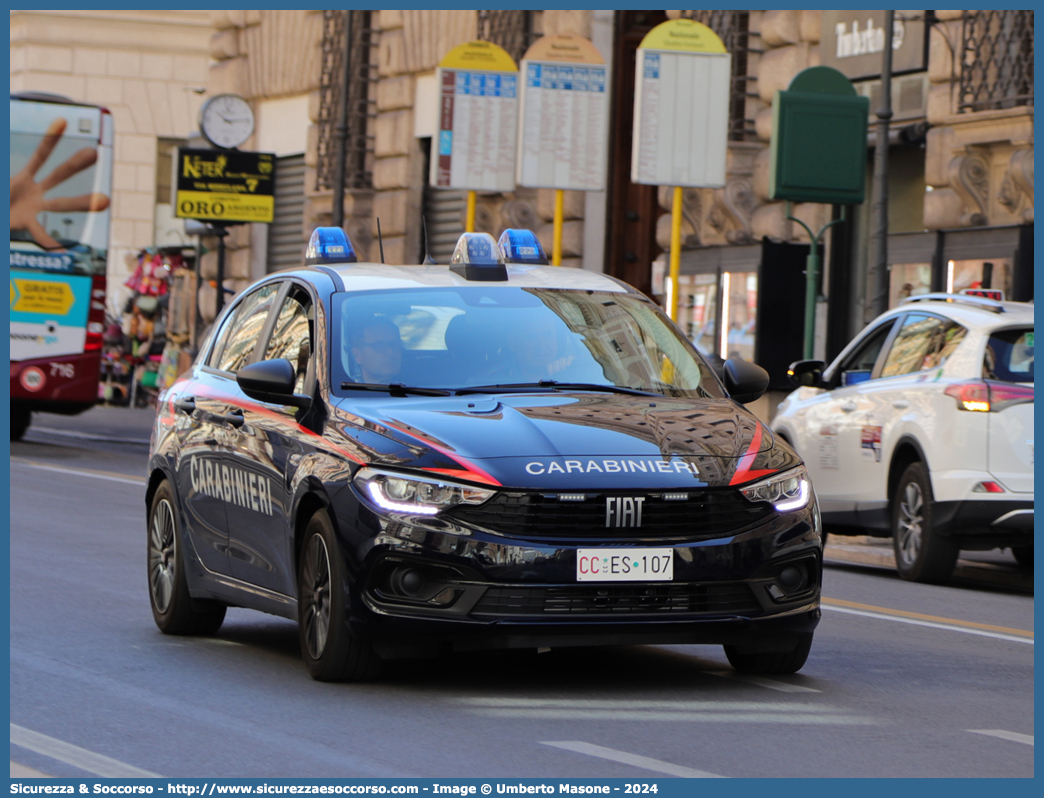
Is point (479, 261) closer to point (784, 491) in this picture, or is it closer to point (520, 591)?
point (784, 491)

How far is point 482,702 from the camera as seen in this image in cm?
741

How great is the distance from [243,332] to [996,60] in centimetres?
1278

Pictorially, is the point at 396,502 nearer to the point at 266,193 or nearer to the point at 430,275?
the point at 430,275

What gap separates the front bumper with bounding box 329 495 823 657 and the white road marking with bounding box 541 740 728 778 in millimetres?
770

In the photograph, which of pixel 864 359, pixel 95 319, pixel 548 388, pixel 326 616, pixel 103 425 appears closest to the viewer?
pixel 326 616

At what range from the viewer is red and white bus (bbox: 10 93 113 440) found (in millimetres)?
25875

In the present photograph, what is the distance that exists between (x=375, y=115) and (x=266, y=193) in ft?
7.52

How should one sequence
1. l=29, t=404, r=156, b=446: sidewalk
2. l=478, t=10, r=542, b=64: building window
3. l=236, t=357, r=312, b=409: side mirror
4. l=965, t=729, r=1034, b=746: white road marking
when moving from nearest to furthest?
l=965, t=729, r=1034, b=746: white road marking → l=236, t=357, r=312, b=409: side mirror → l=478, t=10, r=542, b=64: building window → l=29, t=404, r=156, b=446: sidewalk

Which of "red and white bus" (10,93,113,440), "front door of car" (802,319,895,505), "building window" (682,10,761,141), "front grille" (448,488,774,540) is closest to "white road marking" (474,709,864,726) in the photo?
"front grille" (448,488,774,540)

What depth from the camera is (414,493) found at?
24.1ft

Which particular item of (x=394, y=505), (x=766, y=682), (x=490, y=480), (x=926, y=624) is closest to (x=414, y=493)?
(x=394, y=505)

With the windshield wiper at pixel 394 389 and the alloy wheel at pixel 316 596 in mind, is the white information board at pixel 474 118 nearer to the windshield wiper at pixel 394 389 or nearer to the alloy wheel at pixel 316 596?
the windshield wiper at pixel 394 389

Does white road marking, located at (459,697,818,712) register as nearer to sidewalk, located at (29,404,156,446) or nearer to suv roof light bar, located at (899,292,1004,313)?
suv roof light bar, located at (899,292,1004,313)
